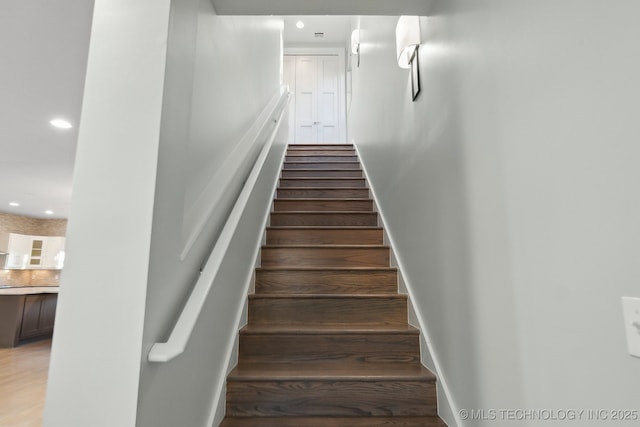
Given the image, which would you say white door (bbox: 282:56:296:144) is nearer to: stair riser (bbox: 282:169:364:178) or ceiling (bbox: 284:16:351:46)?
ceiling (bbox: 284:16:351:46)

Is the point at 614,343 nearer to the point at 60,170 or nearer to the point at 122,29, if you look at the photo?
the point at 122,29

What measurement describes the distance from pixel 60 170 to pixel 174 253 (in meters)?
5.30

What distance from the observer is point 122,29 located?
3.18 feet

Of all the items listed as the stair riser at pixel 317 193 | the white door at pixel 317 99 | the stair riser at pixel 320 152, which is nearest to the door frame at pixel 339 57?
the white door at pixel 317 99

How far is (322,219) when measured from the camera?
2.99 meters

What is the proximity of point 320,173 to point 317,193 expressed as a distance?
0.59 meters

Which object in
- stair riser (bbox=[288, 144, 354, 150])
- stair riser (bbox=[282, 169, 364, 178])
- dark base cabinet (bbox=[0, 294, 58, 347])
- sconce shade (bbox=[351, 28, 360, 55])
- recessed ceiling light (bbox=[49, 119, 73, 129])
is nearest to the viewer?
recessed ceiling light (bbox=[49, 119, 73, 129])

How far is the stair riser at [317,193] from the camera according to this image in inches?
136

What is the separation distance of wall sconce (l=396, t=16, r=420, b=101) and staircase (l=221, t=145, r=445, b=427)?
122 centimetres

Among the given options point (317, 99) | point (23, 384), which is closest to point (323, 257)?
point (23, 384)

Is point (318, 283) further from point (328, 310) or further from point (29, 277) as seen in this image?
point (29, 277)

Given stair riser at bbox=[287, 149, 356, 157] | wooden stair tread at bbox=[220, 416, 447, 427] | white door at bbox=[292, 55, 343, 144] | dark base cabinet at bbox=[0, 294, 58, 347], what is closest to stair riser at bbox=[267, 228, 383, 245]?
wooden stair tread at bbox=[220, 416, 447, 427]

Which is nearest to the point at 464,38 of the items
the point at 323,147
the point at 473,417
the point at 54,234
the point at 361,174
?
the point at 473,417

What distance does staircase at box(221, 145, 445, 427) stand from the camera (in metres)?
1.54
